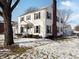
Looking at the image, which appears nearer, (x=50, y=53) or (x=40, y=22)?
(x=50, y=53)

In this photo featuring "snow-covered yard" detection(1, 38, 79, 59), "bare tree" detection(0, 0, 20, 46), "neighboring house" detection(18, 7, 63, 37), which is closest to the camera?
"snow-covered yard" detection(1, 38, 79, 59)

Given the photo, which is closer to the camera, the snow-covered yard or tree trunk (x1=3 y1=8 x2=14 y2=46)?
the snow-covered yard

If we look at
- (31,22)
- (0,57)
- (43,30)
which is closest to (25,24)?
(31,22)

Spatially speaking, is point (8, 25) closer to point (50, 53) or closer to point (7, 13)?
point (7, 13)

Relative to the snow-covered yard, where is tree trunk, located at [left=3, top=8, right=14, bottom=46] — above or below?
above

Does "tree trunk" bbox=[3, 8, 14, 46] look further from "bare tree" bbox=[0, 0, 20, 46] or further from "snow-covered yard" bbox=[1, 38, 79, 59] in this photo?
"snow-covered yard" bbox=[1, 38, 79, 59]

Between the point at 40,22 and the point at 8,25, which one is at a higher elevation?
the point at 40,22

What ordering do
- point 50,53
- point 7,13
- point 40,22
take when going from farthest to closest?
point 40,22 → point 7,13 → point 50,53

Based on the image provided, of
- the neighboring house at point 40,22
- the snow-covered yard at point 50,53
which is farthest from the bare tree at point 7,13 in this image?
the neighboring house at point 40,22

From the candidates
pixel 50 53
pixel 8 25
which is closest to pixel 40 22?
pixel 8 25

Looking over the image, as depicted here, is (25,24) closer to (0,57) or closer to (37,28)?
(37,28)

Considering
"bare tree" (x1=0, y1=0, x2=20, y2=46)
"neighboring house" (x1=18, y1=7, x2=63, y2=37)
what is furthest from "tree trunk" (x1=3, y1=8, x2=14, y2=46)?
"neighboring house" (x1=18, y1=7, x2=63, y2=37)

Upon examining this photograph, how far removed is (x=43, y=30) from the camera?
1042 inches

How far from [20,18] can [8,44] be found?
2001 centimetres
